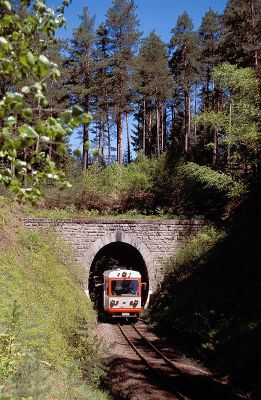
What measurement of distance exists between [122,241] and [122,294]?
3257 millimetres

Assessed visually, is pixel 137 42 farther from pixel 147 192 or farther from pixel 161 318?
pixel 161 318

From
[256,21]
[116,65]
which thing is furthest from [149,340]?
[116,65]

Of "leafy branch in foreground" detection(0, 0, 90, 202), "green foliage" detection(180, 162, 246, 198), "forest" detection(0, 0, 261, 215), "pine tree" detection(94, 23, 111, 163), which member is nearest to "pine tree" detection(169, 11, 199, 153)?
"forest" detection(0, 0, 261, 215)

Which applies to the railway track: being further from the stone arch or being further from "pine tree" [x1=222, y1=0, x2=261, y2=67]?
"pine tree" [x1=222, y1=0, x2=261, y2=67]

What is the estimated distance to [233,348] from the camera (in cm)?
1198

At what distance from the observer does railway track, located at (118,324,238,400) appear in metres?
9.98

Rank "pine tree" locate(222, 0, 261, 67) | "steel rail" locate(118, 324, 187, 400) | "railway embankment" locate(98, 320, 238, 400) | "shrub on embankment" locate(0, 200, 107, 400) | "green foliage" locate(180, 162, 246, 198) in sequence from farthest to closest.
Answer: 1. "pine tree" locate(222, 0, 261, 67)
2. "green foliage" locate(180, 162, 246, 198)
3. "railway embankment" locate(98, 320, 238, 400)
4. "steel rail" locate(118, 324, 187, 400)
5. "shrub on embankment" locate(0, 200, 107, 400)

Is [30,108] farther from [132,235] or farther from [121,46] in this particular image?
[121,46]

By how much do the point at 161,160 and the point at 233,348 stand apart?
18000mm

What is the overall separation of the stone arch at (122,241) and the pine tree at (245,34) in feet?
46.0

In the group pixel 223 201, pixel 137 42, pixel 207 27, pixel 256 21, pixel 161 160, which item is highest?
pixel 207 27

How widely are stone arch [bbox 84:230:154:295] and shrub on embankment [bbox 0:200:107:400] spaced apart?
1.00 metres

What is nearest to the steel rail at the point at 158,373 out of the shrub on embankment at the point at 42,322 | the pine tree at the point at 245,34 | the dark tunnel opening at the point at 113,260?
the shrub on embankment at the point at 42,322

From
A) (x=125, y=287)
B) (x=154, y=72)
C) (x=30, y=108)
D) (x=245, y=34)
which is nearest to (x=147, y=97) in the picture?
(x=154, y=72)
